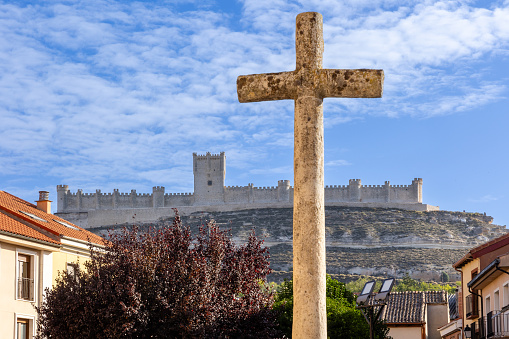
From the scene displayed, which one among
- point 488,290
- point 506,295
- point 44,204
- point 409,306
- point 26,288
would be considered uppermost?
point 44,204

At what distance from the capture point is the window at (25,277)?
19719 mm

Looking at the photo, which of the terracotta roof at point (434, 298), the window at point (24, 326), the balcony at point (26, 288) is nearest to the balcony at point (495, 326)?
the window at point (24, 326)

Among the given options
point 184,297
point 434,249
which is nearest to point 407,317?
point 184,297

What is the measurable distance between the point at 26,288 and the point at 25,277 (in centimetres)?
28

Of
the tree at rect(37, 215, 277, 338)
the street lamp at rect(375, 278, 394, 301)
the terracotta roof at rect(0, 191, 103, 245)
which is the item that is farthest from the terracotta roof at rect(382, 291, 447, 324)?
the street lamp at rect(375, 278, 394, 301)

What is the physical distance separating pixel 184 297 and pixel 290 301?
982cm

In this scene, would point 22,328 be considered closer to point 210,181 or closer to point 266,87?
point 266,87

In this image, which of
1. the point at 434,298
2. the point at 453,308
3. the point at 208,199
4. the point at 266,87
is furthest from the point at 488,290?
the point at 208,199

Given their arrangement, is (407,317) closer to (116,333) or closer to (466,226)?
(116,333)

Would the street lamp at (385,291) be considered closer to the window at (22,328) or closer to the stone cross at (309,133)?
the stone cross at (309,133)

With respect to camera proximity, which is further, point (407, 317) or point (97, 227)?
point (97, 227)

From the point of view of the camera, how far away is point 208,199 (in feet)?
417

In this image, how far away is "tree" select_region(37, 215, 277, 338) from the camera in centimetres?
1443

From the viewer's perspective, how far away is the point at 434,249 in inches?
4732
